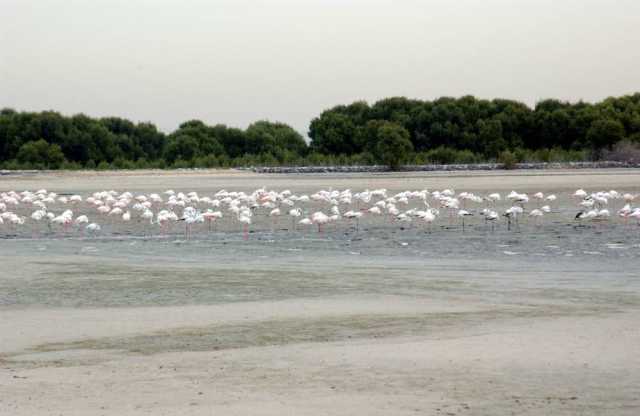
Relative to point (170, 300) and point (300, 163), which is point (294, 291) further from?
point (300, 163)

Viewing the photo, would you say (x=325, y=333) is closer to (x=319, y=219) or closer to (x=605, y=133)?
(x=319, y=219)

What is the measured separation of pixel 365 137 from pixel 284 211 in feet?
184

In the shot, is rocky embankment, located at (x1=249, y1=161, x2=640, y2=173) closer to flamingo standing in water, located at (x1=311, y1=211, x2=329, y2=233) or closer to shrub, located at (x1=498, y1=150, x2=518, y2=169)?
shrub, located at (x1=498, y1=150, x2=518, y2=169)

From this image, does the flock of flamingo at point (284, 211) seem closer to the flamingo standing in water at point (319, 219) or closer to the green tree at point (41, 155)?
the flamingo standing in water at point (319, 219)

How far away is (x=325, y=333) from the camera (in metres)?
9.77

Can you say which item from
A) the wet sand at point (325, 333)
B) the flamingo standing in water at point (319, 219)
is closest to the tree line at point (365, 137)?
the flamingo standing in water at point (319, 219)

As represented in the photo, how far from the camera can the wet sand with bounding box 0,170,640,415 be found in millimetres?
7230

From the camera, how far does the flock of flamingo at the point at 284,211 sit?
2381cm

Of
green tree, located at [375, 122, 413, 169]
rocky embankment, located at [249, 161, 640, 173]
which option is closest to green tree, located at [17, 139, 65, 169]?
rocky embankment, located at [249, 161, 640, 173]

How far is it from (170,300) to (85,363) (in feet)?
12.3

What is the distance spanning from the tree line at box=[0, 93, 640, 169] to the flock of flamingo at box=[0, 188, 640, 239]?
4327cm

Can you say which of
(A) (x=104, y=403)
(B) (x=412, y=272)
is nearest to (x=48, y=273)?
(B) (x=412, y=272)

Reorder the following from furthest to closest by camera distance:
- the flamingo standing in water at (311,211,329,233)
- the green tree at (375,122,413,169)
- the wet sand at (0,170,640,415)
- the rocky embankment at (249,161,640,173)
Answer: the rocky embankment at (249,161,640,173)
the green tree at (375,122,413,169)
the flamingo standing in water at (311,211,329,233)
the wet sand at (0,170,640,415)

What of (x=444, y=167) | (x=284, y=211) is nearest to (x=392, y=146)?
(x=444, y=167)
